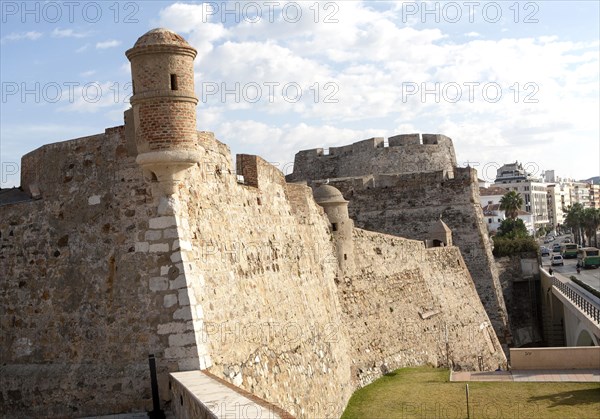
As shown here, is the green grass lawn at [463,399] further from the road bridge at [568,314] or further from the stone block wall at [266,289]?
the road bridge at [568,314]

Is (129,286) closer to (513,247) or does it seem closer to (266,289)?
(266,289)

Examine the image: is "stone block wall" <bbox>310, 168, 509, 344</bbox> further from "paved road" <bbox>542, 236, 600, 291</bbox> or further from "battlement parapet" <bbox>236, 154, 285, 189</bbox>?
"battlement parapet" <bbox>236, 154, 285, 189</bbox>

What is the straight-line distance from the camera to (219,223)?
45.6 feet

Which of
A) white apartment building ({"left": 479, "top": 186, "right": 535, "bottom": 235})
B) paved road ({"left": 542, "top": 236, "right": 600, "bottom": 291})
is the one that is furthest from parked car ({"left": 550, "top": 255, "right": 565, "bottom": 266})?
white apartment building ({"left": 479, "top": 186, "right": 535, "bottom": 235})

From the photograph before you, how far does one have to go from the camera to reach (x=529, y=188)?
151750mm

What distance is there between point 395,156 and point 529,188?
118 metres

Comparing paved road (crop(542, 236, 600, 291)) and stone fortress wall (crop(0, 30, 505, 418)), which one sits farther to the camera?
paved road (crop(542, 236, 600, 291))

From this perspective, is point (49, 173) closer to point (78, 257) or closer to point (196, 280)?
point (78, 257)

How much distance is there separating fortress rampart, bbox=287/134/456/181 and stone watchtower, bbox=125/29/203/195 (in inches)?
1145

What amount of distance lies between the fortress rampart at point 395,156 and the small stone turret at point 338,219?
17.4 metres

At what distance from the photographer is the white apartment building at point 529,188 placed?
151750 mm

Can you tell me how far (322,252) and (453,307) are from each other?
37.9 ft

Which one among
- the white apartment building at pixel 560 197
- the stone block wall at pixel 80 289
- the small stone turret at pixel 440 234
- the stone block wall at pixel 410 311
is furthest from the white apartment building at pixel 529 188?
the stone block wall at pixel 80 289

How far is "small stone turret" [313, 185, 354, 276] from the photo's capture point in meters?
23.2
